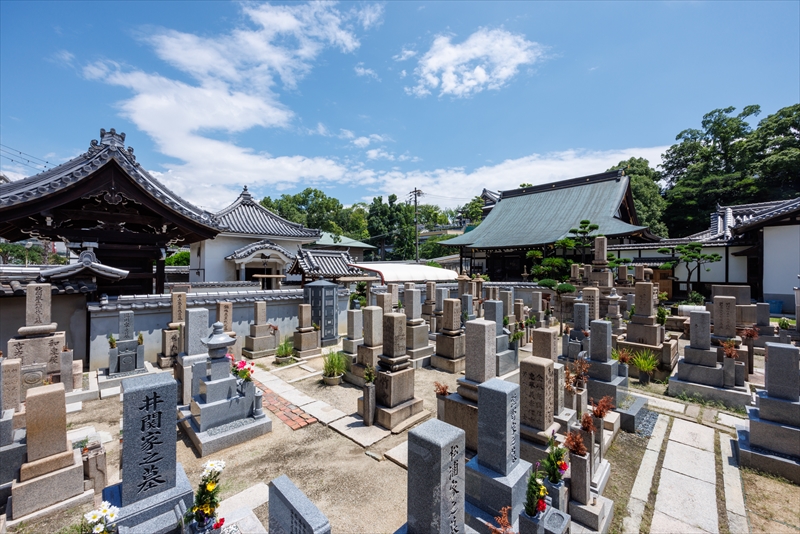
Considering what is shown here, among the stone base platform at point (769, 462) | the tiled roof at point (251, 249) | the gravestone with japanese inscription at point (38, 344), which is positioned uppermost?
the tiled roof at point (251, 249)

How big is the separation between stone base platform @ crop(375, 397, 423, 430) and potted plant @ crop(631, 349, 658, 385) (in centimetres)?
650

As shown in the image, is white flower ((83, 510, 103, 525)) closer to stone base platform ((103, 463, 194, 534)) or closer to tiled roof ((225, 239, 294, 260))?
stone base platform ((103, 463, 194, 534))

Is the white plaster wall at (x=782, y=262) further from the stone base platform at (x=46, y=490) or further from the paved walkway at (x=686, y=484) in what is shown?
the stone base platform at (x=46, y=490)

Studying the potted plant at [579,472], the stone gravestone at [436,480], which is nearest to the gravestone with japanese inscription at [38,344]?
the stone gravestone at [436,480]

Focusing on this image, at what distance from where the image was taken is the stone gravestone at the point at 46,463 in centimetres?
399

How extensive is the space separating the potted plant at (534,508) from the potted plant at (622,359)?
5648mm

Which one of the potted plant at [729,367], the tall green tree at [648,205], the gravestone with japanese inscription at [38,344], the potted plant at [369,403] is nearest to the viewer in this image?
the potted plant at [369,403]

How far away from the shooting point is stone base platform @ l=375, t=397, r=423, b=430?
20.6 ft

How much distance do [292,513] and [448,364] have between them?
24.7 feet

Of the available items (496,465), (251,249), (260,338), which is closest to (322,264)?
(260,338)

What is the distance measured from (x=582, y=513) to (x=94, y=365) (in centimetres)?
1191

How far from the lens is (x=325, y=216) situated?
41188 mm

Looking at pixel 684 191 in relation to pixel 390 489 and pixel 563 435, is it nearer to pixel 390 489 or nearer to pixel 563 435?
pixel 563 435

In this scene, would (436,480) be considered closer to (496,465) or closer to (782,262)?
(496,465)
